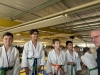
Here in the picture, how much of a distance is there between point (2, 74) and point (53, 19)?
145cm

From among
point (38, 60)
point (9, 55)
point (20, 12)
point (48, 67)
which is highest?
point (20, 12)

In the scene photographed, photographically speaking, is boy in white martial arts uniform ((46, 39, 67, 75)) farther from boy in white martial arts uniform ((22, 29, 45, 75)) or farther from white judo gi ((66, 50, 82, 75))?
white judo gi ((66, 50, 82, 75))

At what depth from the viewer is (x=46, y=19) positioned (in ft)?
8.13

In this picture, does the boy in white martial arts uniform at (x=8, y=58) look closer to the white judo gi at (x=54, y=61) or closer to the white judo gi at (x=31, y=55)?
the white judo gi at (x=31, y=55)

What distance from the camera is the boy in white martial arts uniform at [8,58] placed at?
190 centimetres

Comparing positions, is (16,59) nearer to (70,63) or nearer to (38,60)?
(38,60)

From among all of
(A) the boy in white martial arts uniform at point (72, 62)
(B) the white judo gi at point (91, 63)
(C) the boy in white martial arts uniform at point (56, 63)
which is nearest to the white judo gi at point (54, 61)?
(C) the boy in white martial arts uniform at point (56, 63)

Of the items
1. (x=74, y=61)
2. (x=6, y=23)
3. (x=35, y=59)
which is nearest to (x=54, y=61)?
(x=35, y=59)

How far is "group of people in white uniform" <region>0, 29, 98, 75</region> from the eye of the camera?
188 centimetres

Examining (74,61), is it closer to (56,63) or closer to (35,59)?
(56,63)

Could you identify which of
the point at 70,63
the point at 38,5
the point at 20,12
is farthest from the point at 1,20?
the point at 70,63

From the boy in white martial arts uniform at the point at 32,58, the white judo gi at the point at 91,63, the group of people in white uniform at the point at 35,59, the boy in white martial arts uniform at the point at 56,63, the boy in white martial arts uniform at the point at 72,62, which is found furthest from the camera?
the boy in white martial arts uniform at the point at 72,62

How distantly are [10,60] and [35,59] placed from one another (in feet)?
1.93

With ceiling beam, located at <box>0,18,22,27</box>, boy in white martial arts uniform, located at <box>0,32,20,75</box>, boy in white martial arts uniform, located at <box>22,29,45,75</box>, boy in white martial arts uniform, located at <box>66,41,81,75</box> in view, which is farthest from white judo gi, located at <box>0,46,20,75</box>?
ceiling beam, located at <box>0,18,22,27</box>
